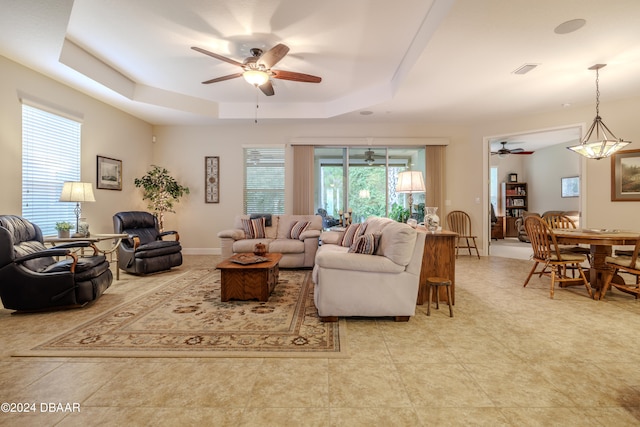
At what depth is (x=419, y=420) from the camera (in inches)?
60.2

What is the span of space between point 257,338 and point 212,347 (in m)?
0.34

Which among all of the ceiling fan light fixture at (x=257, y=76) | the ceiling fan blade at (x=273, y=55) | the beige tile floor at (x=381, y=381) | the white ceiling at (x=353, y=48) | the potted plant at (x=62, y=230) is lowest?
the beige tile floor at (x=381, y=381)

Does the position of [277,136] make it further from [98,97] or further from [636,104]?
[636,104]

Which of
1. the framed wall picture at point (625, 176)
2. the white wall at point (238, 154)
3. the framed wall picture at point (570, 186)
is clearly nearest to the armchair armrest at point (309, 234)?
the white wall at point (238, 154)

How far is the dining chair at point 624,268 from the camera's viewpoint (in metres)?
3.32

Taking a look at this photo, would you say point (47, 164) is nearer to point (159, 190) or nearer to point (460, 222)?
point (159, 190)

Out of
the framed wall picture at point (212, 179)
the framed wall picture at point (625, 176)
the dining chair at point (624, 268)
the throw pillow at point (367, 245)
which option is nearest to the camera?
the throw pillow at point (367, 245)

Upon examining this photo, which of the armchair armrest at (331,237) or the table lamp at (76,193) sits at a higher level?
the table lamp at (76,193)

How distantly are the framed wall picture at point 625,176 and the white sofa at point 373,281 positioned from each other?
184 inches

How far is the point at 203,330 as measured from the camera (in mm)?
2617

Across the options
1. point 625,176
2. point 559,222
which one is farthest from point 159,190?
point 625,176

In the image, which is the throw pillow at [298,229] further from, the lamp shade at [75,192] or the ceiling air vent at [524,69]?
the ceiling air vent at [524,69]

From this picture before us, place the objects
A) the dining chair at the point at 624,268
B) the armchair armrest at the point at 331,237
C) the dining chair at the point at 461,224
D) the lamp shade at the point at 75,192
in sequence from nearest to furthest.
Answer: the dining chair at the point at 624,268
the lamp shade at the point at 75,192
the armchair armrest at the point at 331,237
the dining chair at the point at 461,224

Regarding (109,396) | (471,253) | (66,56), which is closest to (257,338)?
(109,396)
